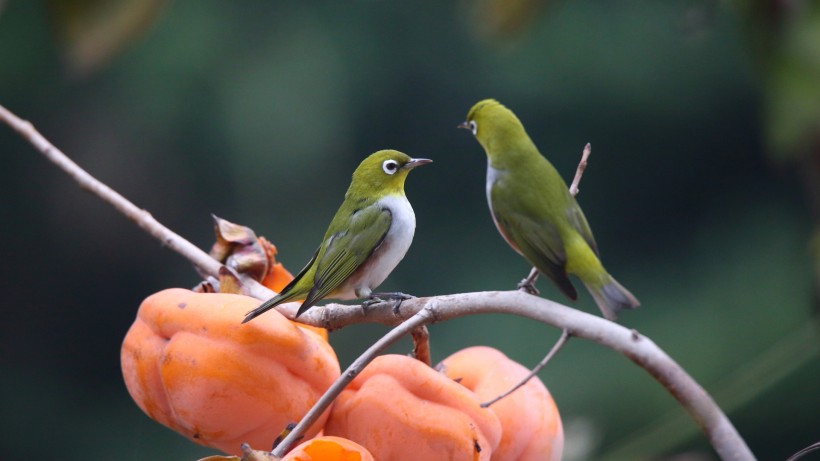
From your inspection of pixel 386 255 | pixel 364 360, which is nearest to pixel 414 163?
A: pixel 386 255

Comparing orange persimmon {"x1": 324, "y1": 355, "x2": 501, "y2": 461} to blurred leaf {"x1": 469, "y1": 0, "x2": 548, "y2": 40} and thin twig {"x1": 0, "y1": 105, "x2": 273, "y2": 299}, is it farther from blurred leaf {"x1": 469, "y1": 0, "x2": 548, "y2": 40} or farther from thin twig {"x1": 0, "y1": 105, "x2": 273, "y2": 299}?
blurred leaf {"x1": 469, "y1": 0, "x2": 548, "y2": 40}

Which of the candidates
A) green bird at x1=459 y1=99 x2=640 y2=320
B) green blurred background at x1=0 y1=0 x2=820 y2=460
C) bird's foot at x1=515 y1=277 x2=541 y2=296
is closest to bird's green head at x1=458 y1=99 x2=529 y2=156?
green bird at x1=459 y1=99 x2=640 y2=320

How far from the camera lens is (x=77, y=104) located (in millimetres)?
6711

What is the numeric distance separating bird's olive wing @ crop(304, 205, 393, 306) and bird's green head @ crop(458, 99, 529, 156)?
0.59ft

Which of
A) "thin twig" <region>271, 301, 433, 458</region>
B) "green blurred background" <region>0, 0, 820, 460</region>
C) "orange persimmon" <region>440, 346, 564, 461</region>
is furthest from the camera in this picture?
"green blurred background" <region>0, 0, 820, 460</region>

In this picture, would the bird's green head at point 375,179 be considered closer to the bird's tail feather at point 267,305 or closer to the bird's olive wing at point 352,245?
the bird's olive wing at point 352,245

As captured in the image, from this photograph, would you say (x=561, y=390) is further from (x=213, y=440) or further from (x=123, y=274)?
(x=213, y=440)

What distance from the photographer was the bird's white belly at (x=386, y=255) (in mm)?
938

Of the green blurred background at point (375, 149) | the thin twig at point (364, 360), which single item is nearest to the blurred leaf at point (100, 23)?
the thin twig at point (364, 360)

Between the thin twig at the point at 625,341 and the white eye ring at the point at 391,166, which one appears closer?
the thin twig at the point at 625,341

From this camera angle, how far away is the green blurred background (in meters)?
5.47

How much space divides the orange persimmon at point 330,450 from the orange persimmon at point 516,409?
0.17 m

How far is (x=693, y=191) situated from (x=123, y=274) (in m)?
3.54

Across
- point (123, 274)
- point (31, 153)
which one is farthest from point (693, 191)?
point (31, 153)
